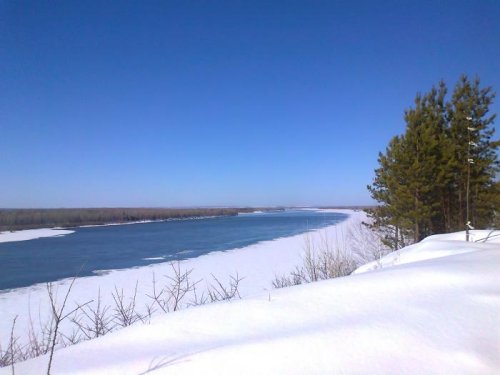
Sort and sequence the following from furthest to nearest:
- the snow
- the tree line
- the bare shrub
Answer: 1. the snow
2. the tree line
3. the bare shrub

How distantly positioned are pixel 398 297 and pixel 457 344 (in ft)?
2.09

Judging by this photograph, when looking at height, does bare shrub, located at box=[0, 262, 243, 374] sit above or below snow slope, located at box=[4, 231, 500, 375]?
below

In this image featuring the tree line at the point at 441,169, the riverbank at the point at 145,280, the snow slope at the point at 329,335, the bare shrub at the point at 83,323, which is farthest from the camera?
the tree line at the point at 441,169

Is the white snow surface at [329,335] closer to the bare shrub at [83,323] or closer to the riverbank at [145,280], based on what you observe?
the bare shrub at [83,323]

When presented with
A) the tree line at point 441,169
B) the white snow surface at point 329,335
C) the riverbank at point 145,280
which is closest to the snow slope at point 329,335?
the white snow surface at point 329,335

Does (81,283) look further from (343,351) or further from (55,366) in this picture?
(343,351)

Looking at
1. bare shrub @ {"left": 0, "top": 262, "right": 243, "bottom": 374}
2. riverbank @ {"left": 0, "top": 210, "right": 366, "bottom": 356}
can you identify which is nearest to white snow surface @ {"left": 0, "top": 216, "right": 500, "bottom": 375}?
bare shrub @ {"left": 0, "top": 262, "right": 243, "bottom": 374}

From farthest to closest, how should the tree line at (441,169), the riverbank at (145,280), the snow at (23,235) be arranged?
the snow at (23,235) → the tree line at (441,169) → the riverbank at (145,280)

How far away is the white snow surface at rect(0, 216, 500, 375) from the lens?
A: 4.81ft

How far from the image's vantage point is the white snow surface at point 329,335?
4.81ft

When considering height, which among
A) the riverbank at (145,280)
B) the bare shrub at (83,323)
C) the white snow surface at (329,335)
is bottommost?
the riverbank at (145,280)

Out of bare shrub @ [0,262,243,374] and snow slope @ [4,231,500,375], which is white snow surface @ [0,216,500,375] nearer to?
snow slope @ [4,231,500,375]

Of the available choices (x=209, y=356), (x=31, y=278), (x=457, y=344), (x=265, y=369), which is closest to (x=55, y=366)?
(x=209, y=356)

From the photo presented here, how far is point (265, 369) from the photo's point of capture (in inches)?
57.0
